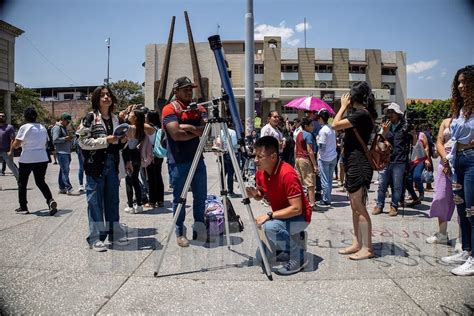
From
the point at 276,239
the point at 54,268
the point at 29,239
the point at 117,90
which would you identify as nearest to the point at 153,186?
the point at 29,239

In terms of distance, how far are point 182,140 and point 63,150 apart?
5432 mm

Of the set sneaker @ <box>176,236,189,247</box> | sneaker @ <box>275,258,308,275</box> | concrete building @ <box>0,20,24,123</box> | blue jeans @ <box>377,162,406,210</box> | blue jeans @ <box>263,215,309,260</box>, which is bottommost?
sneaker @ <box>275,258,308,275</box>

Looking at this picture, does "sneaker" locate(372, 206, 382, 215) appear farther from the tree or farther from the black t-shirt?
the tree

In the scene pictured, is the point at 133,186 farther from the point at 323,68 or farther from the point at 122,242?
the point at 323,68

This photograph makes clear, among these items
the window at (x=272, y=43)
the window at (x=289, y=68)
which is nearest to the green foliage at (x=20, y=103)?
the window at (x=272, y=43)

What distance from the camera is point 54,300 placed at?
2.92 meters

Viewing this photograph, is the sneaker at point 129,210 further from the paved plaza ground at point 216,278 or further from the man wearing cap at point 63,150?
the man wearing cap at point 63,150

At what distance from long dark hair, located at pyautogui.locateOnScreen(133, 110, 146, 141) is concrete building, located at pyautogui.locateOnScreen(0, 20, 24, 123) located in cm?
207

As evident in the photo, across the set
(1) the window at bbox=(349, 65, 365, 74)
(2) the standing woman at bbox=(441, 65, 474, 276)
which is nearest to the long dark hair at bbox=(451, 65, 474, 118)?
(2) the standing woman at bbox=(441, 65, 474, 276)

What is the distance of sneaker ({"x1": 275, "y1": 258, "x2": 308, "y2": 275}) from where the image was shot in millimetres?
3488

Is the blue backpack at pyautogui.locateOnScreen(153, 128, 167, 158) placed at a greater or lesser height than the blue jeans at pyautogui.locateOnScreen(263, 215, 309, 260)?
greater

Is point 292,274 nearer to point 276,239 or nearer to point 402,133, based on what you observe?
point 276,239

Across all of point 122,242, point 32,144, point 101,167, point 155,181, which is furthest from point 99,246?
point 32,144

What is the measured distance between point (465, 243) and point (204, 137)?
2.99 m
